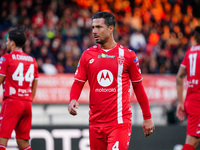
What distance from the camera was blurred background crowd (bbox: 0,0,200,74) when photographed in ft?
42.2

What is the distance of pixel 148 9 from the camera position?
787 inches

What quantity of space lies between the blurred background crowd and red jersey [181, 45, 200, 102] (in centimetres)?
634

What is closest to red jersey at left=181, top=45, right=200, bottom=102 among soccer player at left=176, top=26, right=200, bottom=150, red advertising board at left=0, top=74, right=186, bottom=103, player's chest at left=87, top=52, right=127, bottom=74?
soccer player at left=176, top=26, right=200, bottom=150

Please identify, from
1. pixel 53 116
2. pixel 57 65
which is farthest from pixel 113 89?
pixel 57 65

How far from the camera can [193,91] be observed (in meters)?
6.25

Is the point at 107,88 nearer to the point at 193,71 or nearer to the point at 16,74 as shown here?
the point at 193,71

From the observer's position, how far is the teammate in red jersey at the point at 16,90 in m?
6.41

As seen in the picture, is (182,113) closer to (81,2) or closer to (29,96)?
(29,96)

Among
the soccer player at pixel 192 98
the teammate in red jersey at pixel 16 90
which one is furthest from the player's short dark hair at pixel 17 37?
the soccer player at pixel 192 98

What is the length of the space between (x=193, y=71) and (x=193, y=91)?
31cm

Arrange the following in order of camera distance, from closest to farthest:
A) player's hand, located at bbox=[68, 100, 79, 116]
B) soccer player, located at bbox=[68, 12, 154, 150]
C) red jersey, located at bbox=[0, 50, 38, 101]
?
player's hand, located at bbox=[68, 100, 79, 116] < soccer player, located at bbox=[68, 12, 154, 150] < red jersey, located at bbox=[0, 50, 38, 101]

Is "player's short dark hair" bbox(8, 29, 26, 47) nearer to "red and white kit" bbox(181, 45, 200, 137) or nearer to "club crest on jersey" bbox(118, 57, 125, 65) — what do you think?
"club crest on jersey" bbox(118, 57, 125, 65)

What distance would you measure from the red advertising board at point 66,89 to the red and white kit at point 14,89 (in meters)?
4.77

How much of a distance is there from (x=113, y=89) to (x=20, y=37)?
7.77ft
